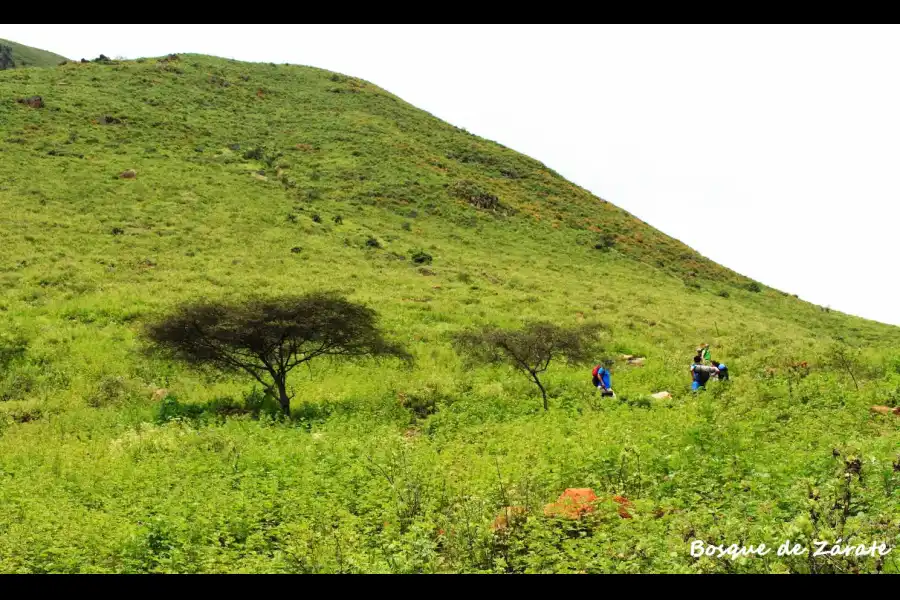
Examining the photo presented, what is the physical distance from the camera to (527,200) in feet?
189

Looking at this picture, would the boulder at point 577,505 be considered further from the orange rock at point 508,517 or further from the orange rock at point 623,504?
the orange rock at point 508,517

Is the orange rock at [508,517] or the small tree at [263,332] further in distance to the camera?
the small tree at [263,332]

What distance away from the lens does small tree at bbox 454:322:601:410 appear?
1747 cm

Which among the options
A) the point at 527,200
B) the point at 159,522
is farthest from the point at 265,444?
the point at 527,200

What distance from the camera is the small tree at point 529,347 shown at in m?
17.5

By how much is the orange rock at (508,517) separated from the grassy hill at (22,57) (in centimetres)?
15427

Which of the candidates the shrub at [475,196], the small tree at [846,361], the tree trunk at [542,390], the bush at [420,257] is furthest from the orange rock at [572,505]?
the shrub at [475,196]

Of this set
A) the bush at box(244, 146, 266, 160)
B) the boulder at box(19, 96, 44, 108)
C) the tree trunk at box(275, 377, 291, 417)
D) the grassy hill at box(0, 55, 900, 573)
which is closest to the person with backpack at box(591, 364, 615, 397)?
the grassy hill at box(0, 55, 900, 573)

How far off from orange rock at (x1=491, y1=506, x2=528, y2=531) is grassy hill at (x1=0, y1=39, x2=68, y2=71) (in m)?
154

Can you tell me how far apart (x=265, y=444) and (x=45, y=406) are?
7863mm

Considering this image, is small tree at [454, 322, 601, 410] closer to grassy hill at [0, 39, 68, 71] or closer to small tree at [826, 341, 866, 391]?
small tree at [826, 341, 866, 391]

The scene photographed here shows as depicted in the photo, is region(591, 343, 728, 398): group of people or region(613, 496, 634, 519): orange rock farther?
region(591, 343, 728, 398): group of people

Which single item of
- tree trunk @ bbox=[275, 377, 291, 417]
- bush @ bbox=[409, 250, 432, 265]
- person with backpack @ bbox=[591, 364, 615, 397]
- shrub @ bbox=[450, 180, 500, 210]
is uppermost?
shrub @ bbox=[450, 180, 500, 210]

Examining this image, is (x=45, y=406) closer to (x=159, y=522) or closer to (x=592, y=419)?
(x=159, y=522)
